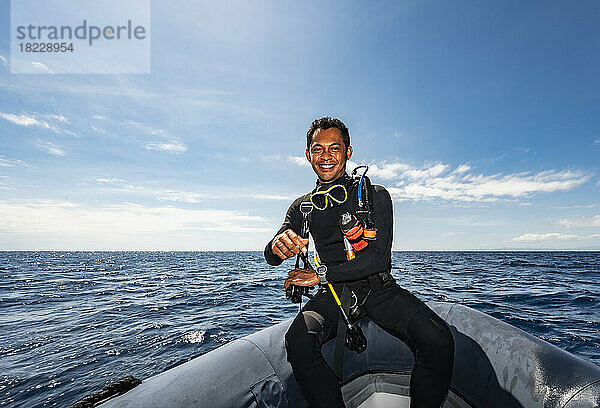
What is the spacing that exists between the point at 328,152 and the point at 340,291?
1.23 m

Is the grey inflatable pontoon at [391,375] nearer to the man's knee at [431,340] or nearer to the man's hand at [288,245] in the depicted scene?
the man's knee at [431,340]

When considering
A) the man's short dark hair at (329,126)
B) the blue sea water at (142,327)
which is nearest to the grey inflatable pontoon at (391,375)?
the man's short dark hair at (329,126)

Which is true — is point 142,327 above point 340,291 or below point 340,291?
below

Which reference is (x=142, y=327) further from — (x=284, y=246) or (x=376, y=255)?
(x=376, y=255)

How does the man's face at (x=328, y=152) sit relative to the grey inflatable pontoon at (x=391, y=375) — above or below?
above

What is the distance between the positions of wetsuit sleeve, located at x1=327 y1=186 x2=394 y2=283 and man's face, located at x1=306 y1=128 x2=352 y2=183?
1.61 ft

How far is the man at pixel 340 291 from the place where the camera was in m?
1.94

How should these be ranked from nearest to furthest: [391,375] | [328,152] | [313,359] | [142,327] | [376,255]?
[313,359] < [376,255] < [328,152] < [391,375] < [142,327]

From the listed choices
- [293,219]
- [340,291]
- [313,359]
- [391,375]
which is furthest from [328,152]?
[391,375]

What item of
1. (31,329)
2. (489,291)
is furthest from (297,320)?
(489,291)

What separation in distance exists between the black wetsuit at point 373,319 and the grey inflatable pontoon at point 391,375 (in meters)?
0.39

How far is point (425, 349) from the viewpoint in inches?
76.0

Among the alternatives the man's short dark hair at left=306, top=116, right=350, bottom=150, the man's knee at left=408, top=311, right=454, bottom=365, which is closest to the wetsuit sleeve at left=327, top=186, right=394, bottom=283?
the man's knee at left=408, top=311, right=454, bottom=365

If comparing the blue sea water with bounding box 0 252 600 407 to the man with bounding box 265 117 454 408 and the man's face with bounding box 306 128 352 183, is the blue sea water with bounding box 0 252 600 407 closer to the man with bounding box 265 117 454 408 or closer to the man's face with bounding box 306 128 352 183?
the man with bounding box 265 117 454 408
